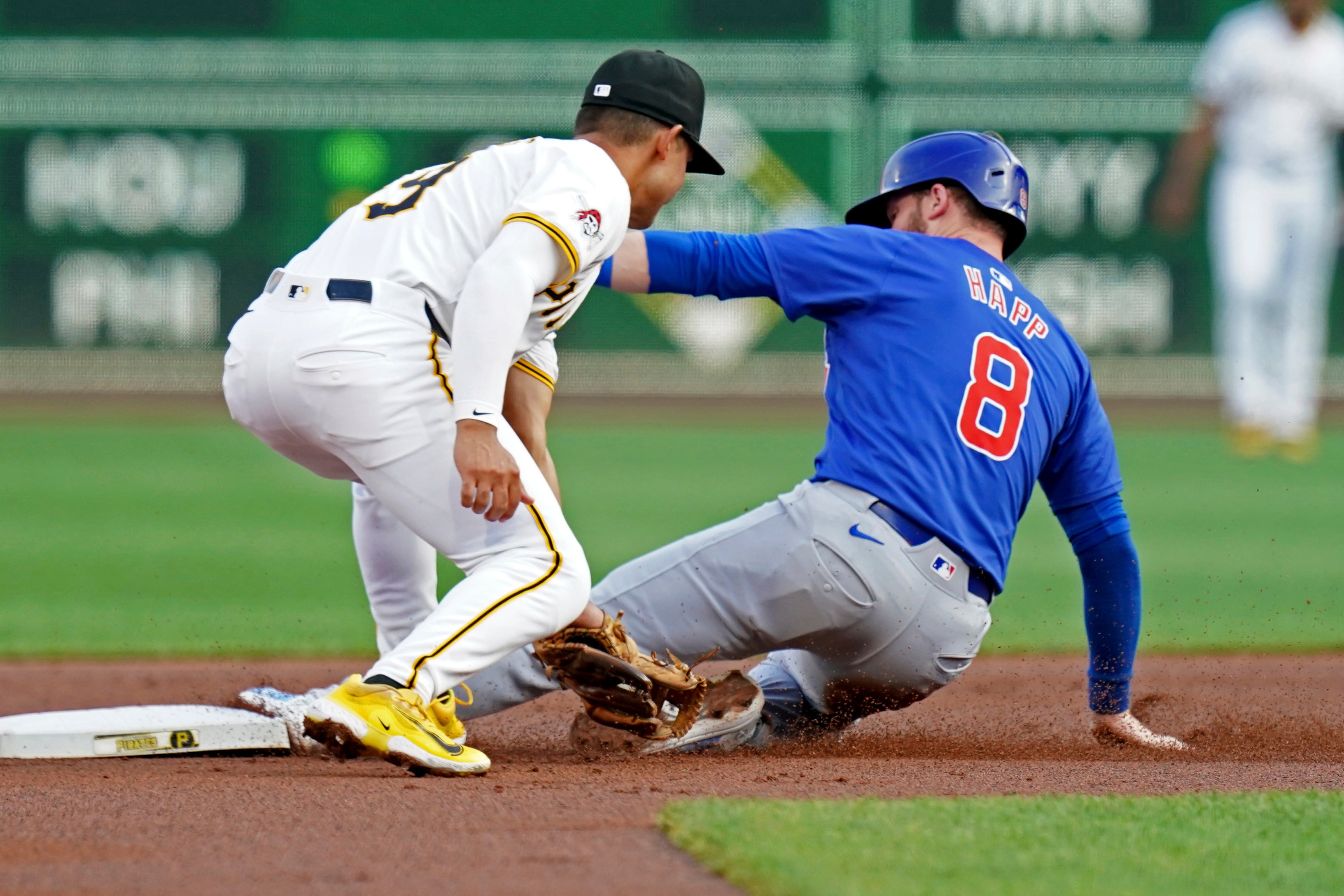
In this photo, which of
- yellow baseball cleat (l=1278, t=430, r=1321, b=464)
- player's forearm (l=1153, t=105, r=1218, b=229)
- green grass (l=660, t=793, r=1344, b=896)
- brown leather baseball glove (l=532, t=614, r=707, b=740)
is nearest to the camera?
green grass (l=660, t=793, r=1344, b=896)

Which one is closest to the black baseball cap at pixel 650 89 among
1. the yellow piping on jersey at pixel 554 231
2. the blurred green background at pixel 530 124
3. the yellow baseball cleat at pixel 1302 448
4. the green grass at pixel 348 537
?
the yellow piping on jersey at pixel 554 231

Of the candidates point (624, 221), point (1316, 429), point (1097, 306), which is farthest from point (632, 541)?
point (1316, 429)

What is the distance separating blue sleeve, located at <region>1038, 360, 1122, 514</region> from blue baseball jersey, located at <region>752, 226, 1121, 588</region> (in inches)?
3.7

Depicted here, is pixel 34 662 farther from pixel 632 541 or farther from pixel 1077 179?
pixel 1077 179

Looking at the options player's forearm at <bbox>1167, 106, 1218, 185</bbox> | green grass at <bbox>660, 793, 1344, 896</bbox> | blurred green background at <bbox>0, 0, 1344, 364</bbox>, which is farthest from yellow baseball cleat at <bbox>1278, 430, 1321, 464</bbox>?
green grass at <bbox>660, 793, 1344, 896</bbox>

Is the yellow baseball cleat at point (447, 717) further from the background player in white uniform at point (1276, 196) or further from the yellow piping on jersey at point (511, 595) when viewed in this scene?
the background player in white uniform at point (1276, 196)

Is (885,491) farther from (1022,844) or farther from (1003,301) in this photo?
(1022,844)

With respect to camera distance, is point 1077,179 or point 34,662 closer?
point 34,662

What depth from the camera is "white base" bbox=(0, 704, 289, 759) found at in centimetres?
323

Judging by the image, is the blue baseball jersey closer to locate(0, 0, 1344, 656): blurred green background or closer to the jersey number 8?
the jersey number 8

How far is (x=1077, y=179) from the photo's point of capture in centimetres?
1228

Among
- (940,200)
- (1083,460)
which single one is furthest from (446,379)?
(1083,460)

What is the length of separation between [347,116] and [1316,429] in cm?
757

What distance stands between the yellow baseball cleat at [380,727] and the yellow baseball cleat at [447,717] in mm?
50
